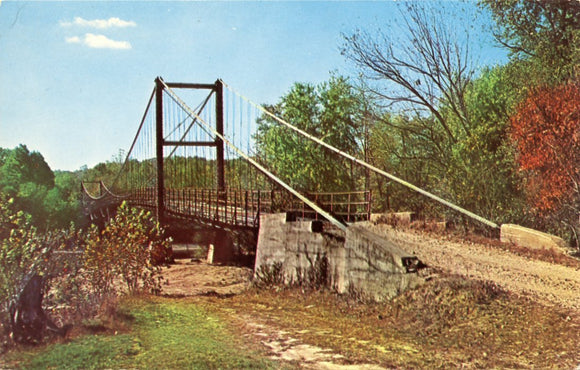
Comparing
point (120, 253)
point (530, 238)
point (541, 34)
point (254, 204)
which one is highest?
point (541, 34)

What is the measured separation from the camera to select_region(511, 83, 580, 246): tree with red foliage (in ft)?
30.1

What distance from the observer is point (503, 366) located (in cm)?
578

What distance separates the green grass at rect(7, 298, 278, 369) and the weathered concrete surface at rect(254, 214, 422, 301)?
114 inches

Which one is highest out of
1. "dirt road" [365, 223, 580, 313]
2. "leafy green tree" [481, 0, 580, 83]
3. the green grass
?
"leafy green tree" [481, 0, 580, 83]

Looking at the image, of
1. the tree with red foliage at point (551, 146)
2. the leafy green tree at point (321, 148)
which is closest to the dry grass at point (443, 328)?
the tree with red foliage at point (551, 146)

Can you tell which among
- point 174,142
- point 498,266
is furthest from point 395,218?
point 174,142

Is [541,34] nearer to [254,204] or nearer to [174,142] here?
[254,204]

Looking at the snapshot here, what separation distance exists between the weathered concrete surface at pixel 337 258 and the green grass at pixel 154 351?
9.51 feet

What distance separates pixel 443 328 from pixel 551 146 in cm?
514

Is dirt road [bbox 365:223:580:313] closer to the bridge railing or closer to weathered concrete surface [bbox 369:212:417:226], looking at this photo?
weathered concrete surface [bbox 369:212:417:226]

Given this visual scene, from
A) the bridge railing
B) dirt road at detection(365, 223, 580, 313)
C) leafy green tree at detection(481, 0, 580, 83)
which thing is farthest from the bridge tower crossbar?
leafy green tree at detection(481, 0, 580, 83)

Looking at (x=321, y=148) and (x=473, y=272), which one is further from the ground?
(x=321, y=148)

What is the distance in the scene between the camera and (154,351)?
622cm

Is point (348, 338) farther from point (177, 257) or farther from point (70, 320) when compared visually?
point (177, 257)
